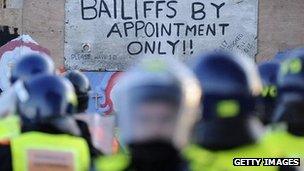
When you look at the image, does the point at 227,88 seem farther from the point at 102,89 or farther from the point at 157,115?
the point at 102,89

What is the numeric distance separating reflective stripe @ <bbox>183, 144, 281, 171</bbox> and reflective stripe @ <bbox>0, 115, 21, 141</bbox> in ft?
4.63

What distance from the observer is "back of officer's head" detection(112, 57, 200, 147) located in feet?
9.37

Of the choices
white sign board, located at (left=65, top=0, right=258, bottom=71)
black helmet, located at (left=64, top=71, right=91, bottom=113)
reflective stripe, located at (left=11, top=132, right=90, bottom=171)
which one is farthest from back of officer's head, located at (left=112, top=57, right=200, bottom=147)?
white sign board, located at (left=65, top=0, right=258, bottom=71)

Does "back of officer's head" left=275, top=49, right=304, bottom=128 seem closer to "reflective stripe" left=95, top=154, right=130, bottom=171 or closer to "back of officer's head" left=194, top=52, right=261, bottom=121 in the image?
"back of officer's head" left=194, top=52, right=261, bottom=121

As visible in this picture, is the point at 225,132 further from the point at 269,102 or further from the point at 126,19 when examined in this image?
the point at 126,19

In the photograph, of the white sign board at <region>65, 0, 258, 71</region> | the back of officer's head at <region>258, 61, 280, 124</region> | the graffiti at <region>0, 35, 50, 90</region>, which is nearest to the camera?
the back of officer's head at <region>258, 61, 280, 124</region>

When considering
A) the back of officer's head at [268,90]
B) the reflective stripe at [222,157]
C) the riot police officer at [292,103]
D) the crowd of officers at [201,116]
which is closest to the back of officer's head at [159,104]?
the crowd of officers at [201,116]

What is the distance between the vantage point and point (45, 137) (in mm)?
3955

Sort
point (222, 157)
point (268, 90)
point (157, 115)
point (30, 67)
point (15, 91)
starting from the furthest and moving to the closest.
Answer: point (30, 67) < point (268, 90) < point (15, 91) < point (222, 157) < point (157, 115)

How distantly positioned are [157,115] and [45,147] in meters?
1.22

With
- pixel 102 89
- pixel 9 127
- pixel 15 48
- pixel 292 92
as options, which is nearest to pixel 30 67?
pixel 9 127

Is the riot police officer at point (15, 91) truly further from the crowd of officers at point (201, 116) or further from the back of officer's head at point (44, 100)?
the crowd of officers at point (201, 116)

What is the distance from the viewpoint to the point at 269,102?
15.0ft

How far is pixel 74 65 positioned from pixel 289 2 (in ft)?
17.4
